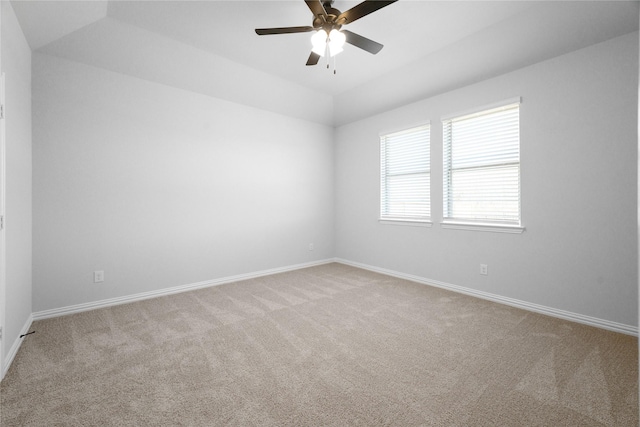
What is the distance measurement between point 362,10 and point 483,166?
236 cm

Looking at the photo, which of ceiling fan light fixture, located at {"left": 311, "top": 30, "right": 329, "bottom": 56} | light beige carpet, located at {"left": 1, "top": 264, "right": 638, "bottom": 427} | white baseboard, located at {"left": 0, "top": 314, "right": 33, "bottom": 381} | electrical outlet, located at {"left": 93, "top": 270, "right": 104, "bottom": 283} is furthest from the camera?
electrical outlet, located at {"left": 93, "top": 270, "right": 104, "bottom": 283}

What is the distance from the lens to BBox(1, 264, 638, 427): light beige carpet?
1543mm

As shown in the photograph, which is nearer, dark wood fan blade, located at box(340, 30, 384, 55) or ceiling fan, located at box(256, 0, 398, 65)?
ceiling fan, located at box(256, 0, 398, 65)

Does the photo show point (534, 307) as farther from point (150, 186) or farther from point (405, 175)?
point (150, 186)

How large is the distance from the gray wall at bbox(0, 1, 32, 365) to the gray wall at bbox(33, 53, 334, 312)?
21 centimetres

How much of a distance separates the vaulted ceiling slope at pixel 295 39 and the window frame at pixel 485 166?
360 millimetres

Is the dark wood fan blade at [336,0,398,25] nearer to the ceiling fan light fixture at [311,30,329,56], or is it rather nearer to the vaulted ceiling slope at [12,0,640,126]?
the ceiling fan light fixture at [311,30,329,56]

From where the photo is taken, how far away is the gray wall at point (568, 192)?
8.23ft

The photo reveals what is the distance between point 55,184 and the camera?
2.90 m

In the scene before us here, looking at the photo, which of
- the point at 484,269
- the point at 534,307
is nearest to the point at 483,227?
the point at 484,269

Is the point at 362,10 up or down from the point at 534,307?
up

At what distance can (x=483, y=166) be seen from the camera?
3.45m

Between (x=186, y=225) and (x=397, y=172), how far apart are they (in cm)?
319

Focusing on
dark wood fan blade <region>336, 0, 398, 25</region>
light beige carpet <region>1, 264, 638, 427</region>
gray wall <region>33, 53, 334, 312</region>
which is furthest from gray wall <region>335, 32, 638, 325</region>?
gray wall <region>33, 53, 334, 312</region>
